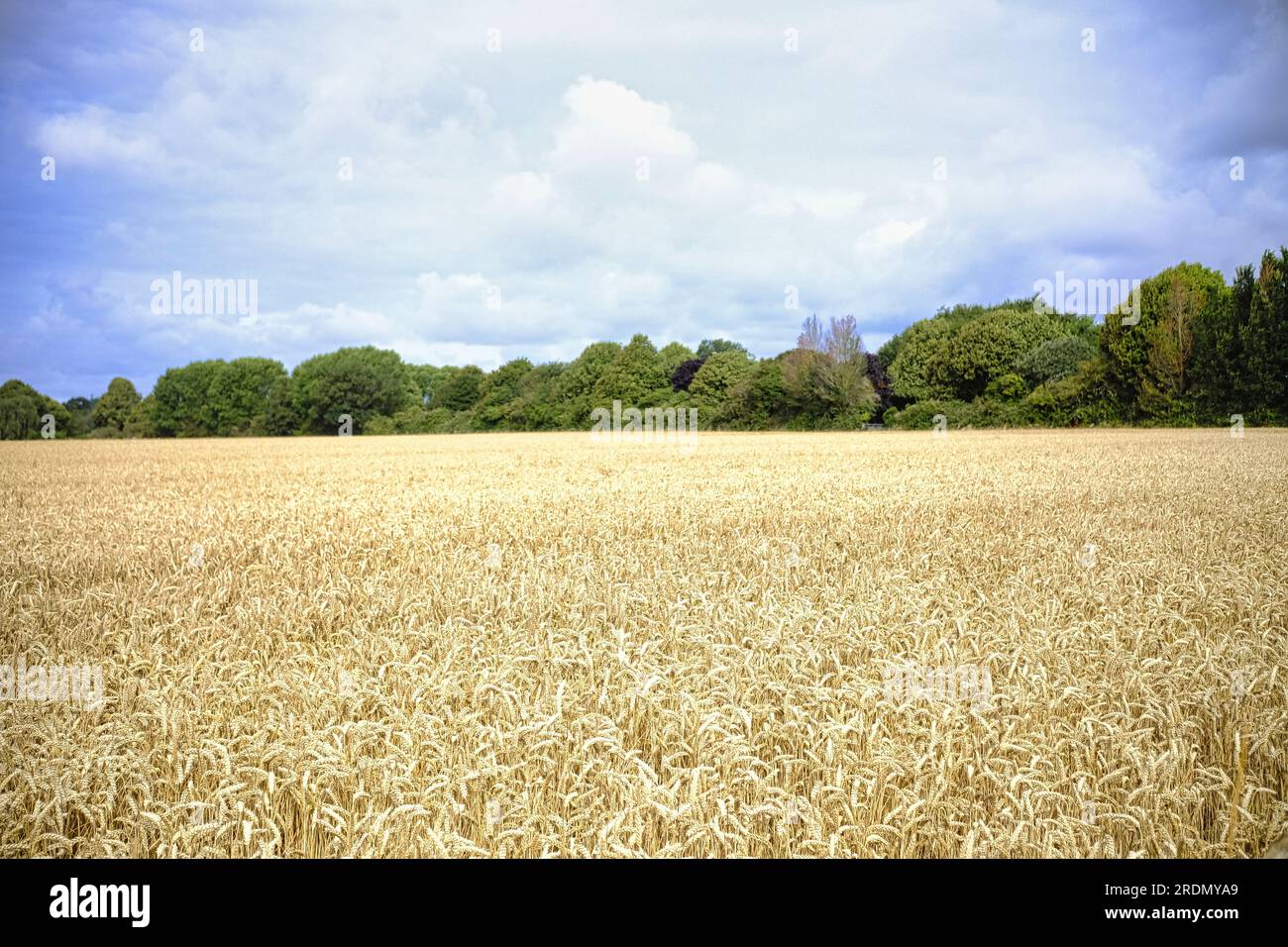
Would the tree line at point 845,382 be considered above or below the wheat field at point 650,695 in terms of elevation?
above

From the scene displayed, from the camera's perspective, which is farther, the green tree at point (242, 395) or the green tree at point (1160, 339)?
the green tree at point (242, 395)

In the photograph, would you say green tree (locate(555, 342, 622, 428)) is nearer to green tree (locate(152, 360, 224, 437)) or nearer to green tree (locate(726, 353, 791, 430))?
green tree (locate(726, 353, 791, 430))

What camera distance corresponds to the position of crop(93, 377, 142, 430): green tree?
114938 millimetres

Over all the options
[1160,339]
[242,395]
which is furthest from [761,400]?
[242,395]

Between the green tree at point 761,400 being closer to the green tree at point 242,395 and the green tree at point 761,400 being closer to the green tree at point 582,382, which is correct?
the green tree at point 582,382

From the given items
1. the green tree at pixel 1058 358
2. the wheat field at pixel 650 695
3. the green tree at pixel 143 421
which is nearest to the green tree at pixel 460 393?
the green tree at pixel 143 421

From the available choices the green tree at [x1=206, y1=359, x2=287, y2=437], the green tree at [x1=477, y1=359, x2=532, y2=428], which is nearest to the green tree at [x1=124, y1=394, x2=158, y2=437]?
the green tree at [x1=206, y1=359, x2=287, y2=437]

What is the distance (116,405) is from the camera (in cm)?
11600

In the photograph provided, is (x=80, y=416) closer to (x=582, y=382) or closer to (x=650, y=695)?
(x=582, y=382)

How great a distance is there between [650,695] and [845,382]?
7421 cm

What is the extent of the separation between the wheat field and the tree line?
55247 mm

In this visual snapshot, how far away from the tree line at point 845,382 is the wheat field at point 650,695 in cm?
5525

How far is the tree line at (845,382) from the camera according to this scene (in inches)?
2168
